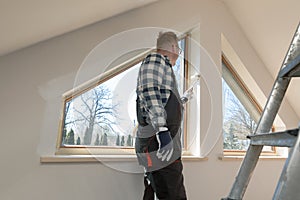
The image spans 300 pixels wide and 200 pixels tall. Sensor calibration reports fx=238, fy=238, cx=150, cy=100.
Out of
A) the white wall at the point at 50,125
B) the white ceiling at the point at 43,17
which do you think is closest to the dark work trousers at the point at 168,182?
the white wall at the point at 50,125

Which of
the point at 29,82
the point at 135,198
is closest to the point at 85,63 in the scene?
the point at 29,82

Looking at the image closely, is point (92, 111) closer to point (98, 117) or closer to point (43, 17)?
point (98, 117)

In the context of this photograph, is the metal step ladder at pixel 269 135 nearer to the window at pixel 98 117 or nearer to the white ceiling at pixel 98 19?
the window at pixel 98 117

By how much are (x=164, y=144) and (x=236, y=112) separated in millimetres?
1478

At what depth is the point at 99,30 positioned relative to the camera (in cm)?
159

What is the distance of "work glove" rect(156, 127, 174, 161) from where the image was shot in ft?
3.96

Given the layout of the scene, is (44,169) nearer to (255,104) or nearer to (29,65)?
(29,65)

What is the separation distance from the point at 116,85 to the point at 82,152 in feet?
1.60

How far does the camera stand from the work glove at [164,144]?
47.5 inches

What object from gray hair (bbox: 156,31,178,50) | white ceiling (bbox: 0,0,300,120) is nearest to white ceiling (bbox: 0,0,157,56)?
white ceiling (bbox: 0,0,300,120)


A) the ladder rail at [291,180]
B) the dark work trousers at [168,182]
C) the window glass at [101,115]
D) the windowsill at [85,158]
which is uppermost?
the window glass at [101,115]

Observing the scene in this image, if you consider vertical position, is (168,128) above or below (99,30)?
below

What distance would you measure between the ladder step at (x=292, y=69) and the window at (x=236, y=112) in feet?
4.89

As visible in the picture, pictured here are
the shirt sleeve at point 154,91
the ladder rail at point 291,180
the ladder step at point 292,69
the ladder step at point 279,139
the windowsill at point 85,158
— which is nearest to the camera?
the ladder rail at point 291,180
